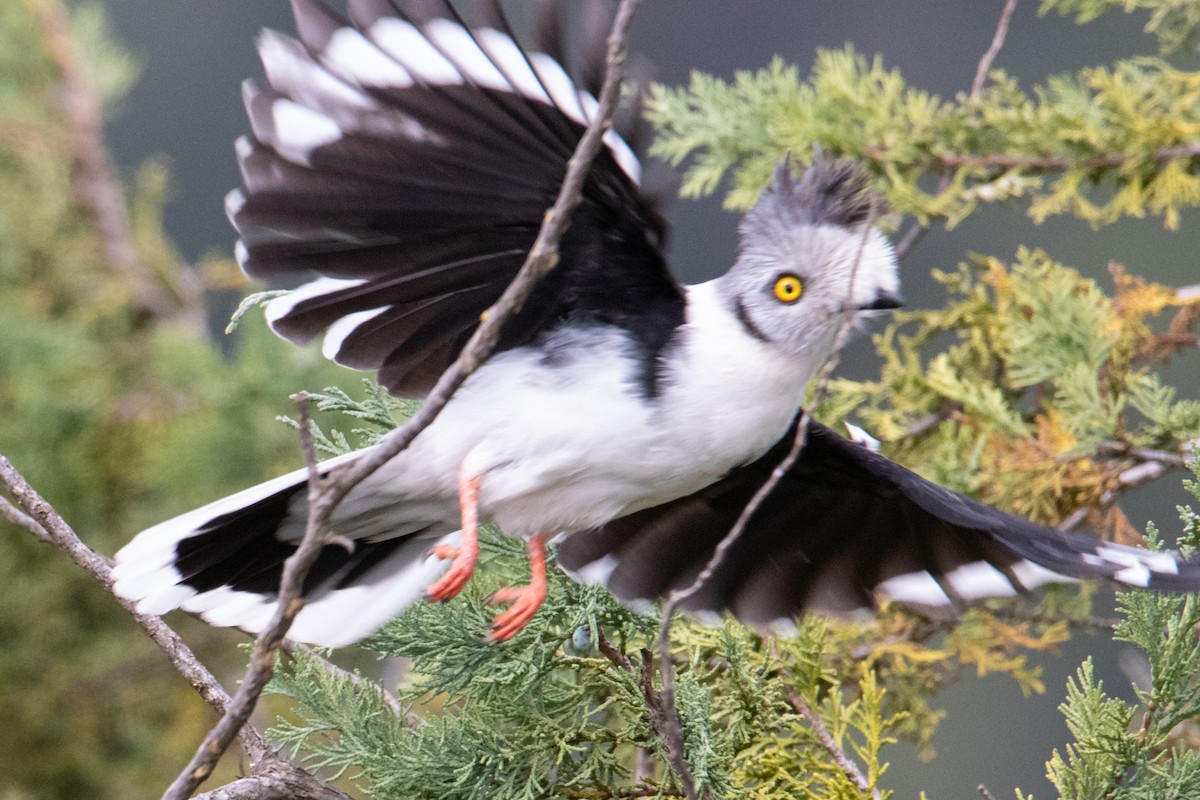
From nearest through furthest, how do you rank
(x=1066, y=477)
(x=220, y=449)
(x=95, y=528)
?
(x=1066, y=477) < (x=220, y=449) < (x=95, y=528)

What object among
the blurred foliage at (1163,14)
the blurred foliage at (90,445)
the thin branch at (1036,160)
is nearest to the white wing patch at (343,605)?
the thin branch at (1036,160)

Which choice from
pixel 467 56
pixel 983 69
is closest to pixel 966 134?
pixel 983 69

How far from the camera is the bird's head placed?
1.25 m

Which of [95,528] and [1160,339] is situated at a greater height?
[1160,339]

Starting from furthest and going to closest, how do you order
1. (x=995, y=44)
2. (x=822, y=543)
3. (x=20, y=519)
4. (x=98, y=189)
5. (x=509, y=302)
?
(x=98, y=189), (x=995, y=44), (x=822, y=543), (x=20, y=519), (x=509, y=302)

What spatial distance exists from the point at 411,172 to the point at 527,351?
0.79 ft

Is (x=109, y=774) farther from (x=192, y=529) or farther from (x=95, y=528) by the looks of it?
(x=192, y=529)

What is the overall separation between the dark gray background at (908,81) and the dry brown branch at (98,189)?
1880 millimetres

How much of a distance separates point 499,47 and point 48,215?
2737 mm

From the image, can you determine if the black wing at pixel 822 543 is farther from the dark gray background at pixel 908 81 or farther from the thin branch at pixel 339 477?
the dark gray background at pixel 908 81

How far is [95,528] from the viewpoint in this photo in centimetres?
305

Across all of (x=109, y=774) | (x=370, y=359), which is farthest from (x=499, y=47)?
(x=109, y=774)

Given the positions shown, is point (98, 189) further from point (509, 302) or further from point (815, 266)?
point (509, 302)

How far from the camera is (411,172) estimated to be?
1.17 metres
